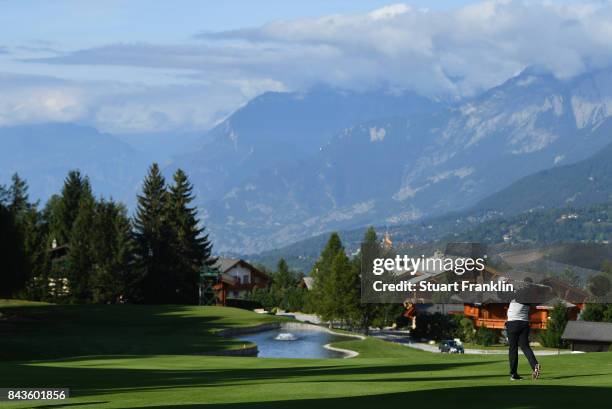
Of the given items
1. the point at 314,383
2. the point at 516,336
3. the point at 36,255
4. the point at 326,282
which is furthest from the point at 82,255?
the point at 516,336

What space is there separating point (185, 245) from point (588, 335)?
50993mm

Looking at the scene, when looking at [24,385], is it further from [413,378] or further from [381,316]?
[381,316]

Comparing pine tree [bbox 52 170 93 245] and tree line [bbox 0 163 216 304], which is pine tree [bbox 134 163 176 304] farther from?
pine tree [bbox 52 170 93 245]

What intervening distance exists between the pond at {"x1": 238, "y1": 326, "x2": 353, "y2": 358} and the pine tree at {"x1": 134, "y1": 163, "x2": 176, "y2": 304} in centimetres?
2305

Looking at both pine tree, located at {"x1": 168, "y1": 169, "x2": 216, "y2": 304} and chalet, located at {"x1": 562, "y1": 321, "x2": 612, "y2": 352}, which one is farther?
pine tree, located at {"x1": 168, "y1": 169, "x2": 216, "y2": 304}

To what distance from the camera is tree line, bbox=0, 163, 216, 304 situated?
113312mm

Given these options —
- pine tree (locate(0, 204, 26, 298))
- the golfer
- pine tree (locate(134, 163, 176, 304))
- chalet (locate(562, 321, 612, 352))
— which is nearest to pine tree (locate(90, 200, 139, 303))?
pine tree (locate(134, 163, 176, 304))

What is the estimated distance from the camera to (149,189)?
5054 inches

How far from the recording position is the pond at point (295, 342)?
77500 millimetres

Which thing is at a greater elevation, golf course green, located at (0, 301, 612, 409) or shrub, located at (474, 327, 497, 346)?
shrub, located at (474, 327, 497, 346)

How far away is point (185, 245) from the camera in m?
125

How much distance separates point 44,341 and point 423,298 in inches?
2846

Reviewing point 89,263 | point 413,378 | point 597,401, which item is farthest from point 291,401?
point 89,263

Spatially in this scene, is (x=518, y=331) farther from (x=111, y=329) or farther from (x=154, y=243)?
(x=154, y=243)
